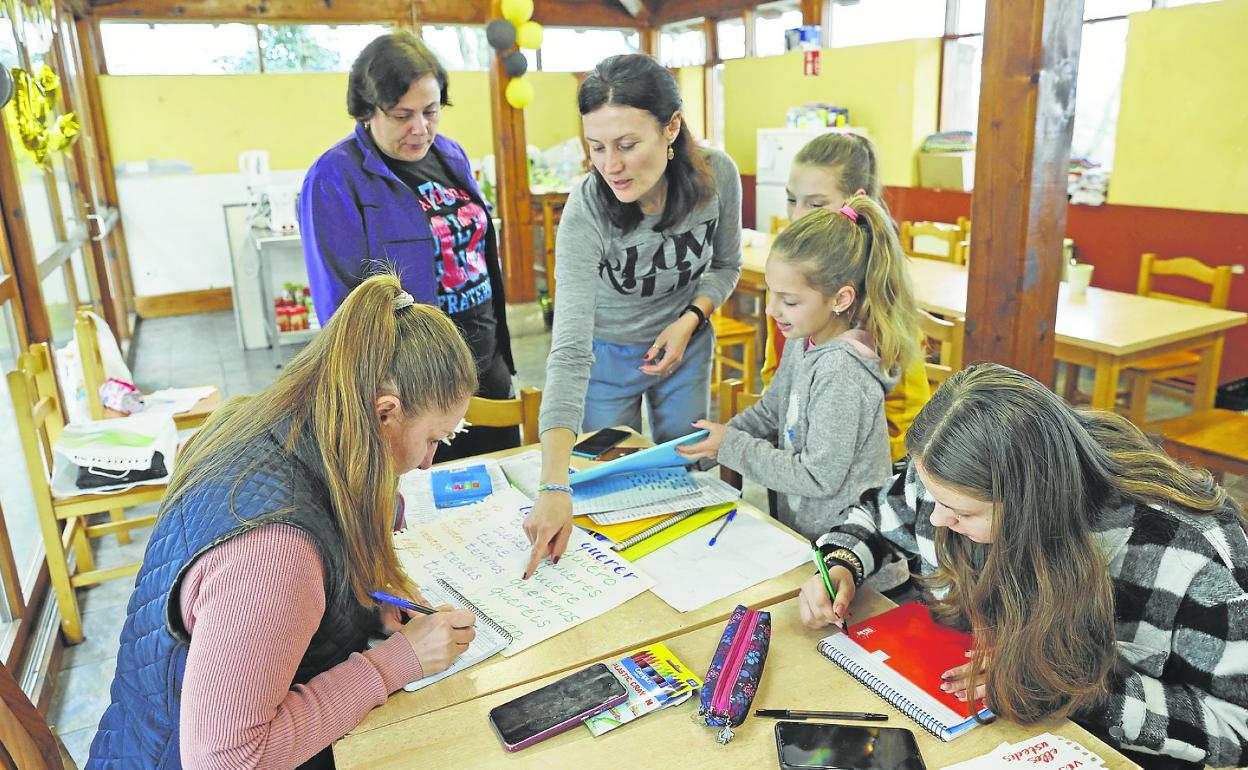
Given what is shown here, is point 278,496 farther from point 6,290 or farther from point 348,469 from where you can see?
point 6,290

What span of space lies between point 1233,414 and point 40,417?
369 cm

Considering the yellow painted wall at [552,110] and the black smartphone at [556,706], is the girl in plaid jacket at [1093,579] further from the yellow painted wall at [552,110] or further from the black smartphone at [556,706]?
the yellow painted wall at [552,110]

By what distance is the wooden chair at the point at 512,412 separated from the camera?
2.02 meters

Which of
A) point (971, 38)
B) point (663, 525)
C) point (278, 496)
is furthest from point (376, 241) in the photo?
point (971, 38)

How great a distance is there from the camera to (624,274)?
192 cm

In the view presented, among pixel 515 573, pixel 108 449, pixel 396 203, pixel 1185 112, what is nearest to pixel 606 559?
pixel 515 573

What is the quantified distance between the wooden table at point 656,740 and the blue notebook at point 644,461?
1.62 ft

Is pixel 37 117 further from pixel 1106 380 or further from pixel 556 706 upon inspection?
pixel 1106 380

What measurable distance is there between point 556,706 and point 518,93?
17.6ft

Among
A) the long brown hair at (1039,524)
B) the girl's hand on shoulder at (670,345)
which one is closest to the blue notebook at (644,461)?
the girl's hand on shoulder at (670,345)

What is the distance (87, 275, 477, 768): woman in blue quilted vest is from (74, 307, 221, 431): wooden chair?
187 cm

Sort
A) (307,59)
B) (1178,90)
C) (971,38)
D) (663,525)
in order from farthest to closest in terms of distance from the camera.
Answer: (307,59)
(971,38)
(1178,90)
(663,525)

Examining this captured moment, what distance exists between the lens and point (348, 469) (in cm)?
104

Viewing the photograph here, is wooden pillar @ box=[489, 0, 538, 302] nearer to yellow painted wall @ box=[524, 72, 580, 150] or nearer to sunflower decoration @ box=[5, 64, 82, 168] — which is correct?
yellow painted wall @ box=[524, 72, 580, 150]
